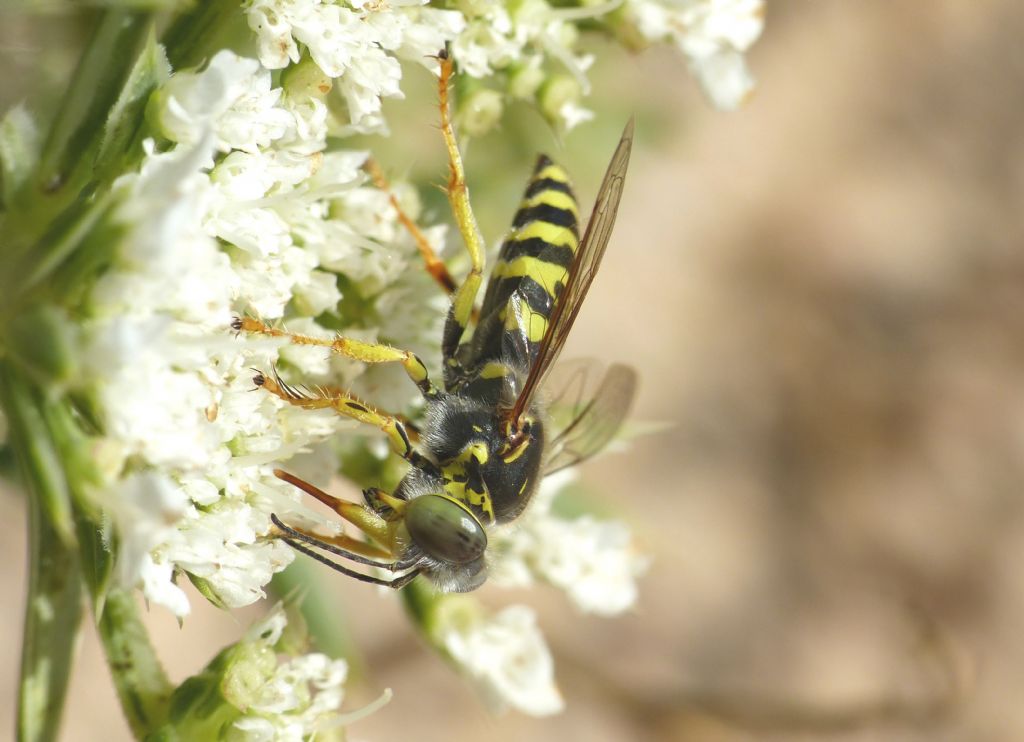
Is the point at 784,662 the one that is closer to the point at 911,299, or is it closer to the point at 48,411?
the point at 911,299

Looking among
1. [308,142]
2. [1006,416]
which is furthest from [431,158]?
[1006,416]

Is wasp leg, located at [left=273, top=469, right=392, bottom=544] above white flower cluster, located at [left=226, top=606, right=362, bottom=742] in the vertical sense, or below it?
above

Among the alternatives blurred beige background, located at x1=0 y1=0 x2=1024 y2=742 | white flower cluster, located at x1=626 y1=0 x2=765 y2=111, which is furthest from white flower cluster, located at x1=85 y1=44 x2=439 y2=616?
blurred beige background, located at x1=0 y1=0 x2=1024 y2=742

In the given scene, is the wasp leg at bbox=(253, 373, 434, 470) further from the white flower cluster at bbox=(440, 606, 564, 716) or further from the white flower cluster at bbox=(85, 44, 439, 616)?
the white flower cluster at bbox=(440, 606, 564, 716)

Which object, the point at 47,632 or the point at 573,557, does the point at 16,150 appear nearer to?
the point at 47,632

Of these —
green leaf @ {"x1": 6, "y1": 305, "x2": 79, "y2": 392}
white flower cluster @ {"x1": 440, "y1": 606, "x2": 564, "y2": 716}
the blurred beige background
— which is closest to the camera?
green leaf @ {"x1": 6, "y1": 305, "x2": 79, "y2": 392}

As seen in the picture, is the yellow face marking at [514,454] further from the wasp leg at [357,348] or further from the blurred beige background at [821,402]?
the blurred beige background at [821,402]

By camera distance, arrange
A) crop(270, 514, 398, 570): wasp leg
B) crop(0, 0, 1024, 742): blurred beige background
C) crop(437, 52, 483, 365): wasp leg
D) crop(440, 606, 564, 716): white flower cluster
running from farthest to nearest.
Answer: crop(0, 0, 1024, 742): blurred beige background < crop(440, 606, 564, 716): white flower cluster < crop(437, 52, 483, 365): wasp leg < crop(270, 514, 398, 570): wasp leg
